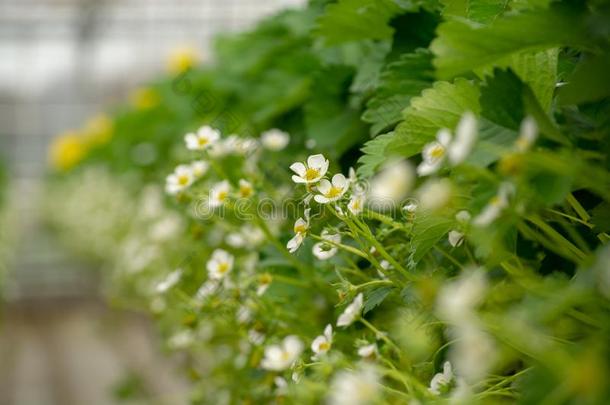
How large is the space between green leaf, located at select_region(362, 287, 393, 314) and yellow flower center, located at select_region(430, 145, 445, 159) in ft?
0.55

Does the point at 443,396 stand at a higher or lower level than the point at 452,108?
lower

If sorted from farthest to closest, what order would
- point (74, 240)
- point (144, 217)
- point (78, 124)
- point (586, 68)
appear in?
point (78, 124) → point (74, 240) → point (144, 217) → point (586, 68)

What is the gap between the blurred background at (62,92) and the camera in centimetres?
363

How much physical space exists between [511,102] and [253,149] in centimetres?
55

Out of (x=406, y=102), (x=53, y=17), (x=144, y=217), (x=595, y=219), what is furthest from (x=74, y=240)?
(x=595, y=219)

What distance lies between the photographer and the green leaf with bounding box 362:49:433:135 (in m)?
0.67

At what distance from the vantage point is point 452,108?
19.4 inches

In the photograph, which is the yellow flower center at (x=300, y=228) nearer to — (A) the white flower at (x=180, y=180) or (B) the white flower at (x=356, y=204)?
(B) the white flower at (x=356, y=204)

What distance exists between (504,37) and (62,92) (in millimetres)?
5229

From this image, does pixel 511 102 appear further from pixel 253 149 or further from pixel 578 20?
pixel 253 149

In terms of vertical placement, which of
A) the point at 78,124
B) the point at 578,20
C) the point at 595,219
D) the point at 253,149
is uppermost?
the point at 578,20

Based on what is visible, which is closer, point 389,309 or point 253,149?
point 389,309

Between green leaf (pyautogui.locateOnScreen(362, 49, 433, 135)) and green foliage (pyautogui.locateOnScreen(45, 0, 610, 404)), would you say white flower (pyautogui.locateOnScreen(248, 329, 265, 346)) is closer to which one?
green foliage (pyautogui.locateOnScreen(45, 0, 610, 404))

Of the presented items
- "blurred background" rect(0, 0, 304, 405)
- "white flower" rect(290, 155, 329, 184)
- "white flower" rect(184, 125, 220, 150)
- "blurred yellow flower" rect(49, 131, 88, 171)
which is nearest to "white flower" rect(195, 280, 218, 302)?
"white flower" rect(184, 125, 220, 150)
